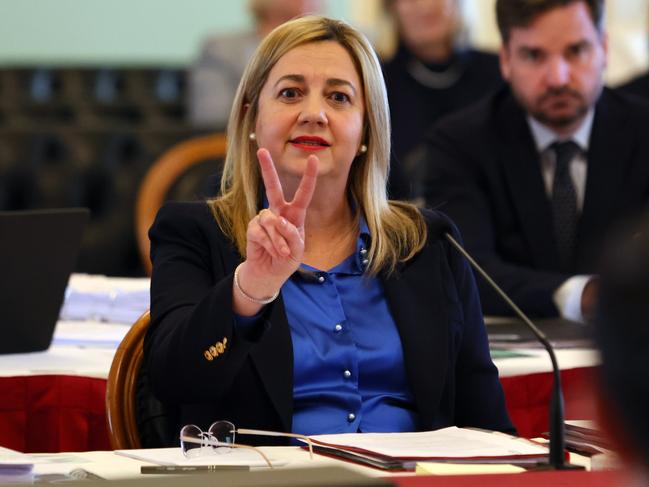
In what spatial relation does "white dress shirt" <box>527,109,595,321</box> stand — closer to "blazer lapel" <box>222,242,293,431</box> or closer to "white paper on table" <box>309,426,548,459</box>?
"blazer lapel" <box>222,242,293,431</box>

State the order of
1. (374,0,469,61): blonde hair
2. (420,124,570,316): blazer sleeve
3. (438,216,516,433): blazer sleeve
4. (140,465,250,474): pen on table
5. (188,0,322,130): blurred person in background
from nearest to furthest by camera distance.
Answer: (140,465,250,474): pen on table → (438,216,516,433): blazer sleeve → (420,124,570,316): blazer sleeve → (374,0,469,61): blonde hair → (188,0,322,130): blurred person in background

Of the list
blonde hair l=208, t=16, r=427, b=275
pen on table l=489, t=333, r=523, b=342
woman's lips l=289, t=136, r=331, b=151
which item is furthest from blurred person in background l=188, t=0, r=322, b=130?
woman's lips l=289, t=136, r=331, b=151

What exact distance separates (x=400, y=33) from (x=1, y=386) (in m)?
2.72

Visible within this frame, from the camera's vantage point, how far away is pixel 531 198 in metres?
3.11

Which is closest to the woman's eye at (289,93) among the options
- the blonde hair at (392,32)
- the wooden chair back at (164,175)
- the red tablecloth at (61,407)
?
the red tablecloth at (61,407)

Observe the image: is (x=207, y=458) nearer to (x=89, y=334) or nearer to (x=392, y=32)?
(x=89, y=334)

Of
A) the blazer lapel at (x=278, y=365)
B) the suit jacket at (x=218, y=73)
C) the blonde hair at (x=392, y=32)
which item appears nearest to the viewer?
the blazer lapel at (x=278, y=365)

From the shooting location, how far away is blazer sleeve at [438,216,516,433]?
6.64 feet

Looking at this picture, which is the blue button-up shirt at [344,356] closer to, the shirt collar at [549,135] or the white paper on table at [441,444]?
the white paper on table at [441,444]

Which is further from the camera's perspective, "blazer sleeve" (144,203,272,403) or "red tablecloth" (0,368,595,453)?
"red tablecloth" (0,368,595,453)

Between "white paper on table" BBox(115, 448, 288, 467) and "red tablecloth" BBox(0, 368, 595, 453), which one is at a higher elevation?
"red tablecloth" BBox(0, 368, 595, 453)

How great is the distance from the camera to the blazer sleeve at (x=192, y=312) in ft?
5.85

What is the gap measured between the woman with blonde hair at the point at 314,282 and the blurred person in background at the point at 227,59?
2645mm

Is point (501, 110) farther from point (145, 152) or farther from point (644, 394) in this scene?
point (644, 394)
